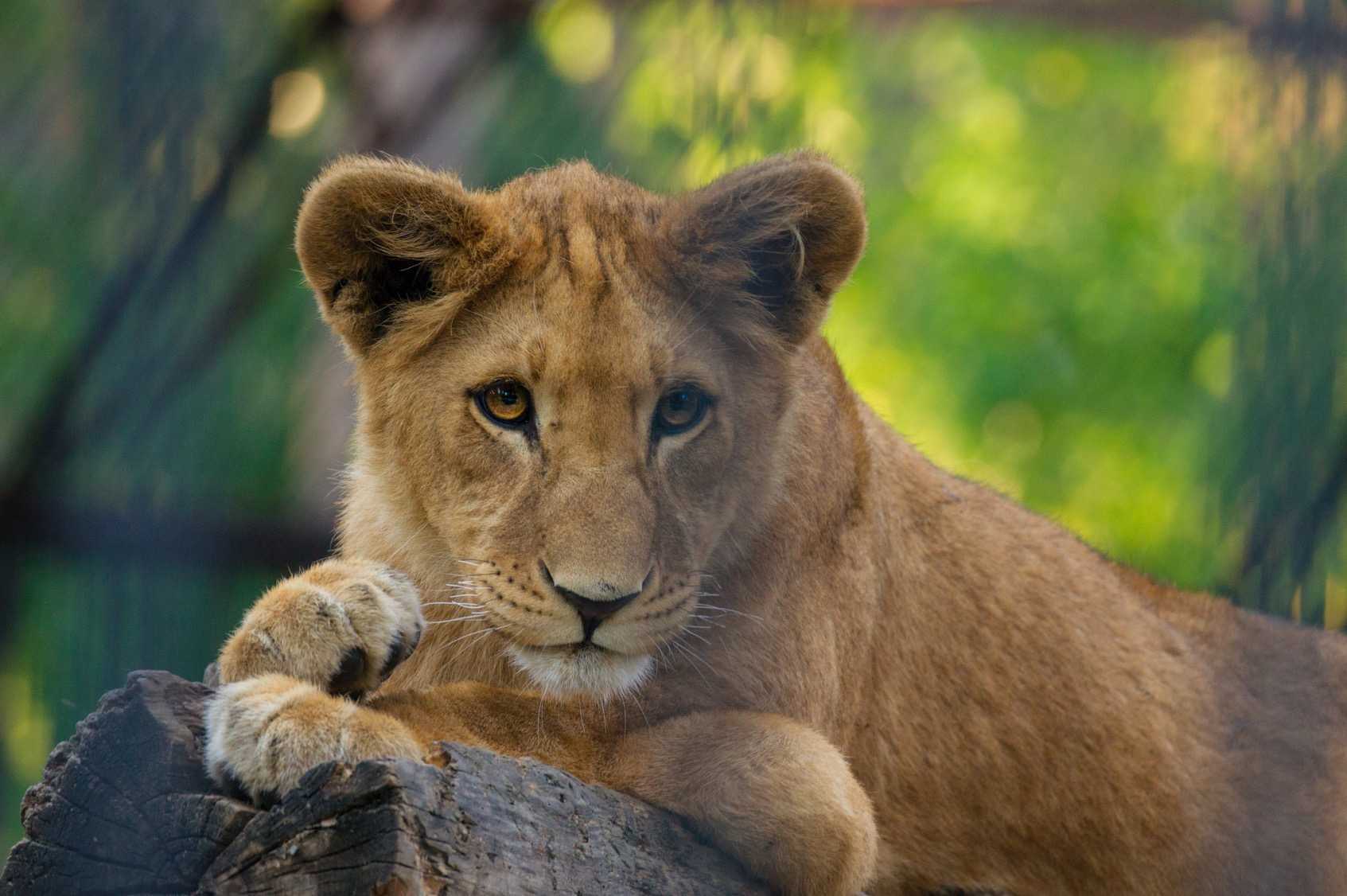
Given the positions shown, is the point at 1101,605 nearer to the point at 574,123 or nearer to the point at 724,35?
the point at 724,35

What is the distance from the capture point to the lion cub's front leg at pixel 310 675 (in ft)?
7.52

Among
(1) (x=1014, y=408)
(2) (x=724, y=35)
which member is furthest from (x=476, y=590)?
(1) (x=1014, y=408)

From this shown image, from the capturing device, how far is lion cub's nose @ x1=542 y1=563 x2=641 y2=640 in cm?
262

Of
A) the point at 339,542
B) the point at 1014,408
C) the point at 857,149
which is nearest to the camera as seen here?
the point at 339,542

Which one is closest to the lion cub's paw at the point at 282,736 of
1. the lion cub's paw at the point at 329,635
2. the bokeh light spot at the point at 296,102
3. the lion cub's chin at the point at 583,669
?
the lion cub's paw at the point at 329,635

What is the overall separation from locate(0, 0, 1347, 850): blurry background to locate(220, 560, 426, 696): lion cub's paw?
338mm

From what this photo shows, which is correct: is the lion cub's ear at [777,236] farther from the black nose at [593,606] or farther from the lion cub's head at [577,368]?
the black nose at [593,606]

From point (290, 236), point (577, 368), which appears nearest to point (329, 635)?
point (577, 368)

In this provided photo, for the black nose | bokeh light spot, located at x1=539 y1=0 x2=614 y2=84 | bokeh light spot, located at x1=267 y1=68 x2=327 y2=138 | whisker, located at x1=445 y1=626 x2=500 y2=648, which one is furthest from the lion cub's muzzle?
bokeh light spot, located at x1=539 y1=0 x2=614 y2=84

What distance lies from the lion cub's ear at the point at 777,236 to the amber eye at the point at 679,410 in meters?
0.23

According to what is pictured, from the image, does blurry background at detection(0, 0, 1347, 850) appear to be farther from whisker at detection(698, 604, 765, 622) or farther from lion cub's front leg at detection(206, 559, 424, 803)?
whisker at detection(698, 604, 765, 622)

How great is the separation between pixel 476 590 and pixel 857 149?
9569 mm

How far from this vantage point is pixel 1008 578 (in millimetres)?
3623

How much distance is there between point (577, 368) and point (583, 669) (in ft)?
1.74
